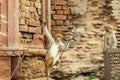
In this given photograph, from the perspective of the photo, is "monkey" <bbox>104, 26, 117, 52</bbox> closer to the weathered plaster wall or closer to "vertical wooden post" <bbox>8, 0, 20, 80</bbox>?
the weathered plaster wall

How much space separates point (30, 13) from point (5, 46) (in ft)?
4.30

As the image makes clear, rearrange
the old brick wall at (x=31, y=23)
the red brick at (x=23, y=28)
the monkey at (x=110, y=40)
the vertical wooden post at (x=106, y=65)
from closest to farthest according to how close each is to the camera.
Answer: the red brick at (x=23, y=28) < the old brick wall at (x=31, y=23) < the vertical wooden post at (x=106, y=65) < the monkey at (x=110, y=40)

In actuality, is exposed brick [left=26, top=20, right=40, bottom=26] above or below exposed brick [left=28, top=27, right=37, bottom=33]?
above

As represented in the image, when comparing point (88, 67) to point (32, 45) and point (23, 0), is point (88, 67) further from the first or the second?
point (23, 0)

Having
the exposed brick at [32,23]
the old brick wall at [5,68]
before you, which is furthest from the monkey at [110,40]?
the old brick wall at [5,68]

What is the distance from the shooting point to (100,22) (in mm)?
9500

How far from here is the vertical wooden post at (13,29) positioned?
23.6ft

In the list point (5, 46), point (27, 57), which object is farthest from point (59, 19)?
point (5, 46)

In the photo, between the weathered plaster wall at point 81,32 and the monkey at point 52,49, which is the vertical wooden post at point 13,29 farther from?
the weathered plaster wall at point 81,32

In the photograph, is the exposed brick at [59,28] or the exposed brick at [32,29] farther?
the exposed brick at [59,28]

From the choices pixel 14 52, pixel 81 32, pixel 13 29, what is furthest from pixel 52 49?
pixel 81 32

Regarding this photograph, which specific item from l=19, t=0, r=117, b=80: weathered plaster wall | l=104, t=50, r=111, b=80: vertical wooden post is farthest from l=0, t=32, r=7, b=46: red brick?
l=104, t=50, r=111, b=80: vertical wooden post

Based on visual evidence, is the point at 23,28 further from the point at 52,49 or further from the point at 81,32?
the point at 81,32

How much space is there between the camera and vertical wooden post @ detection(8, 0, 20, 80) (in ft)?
23.6
